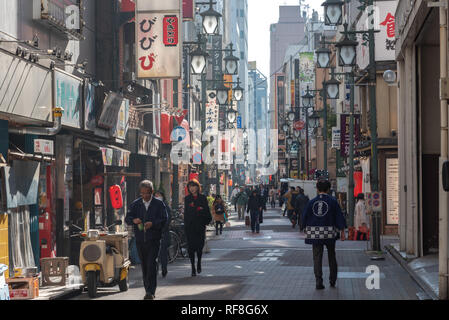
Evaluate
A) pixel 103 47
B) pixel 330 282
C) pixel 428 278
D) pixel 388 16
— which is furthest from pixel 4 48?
pixel 388 16

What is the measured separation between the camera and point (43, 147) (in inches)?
742

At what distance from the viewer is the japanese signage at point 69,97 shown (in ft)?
65.1

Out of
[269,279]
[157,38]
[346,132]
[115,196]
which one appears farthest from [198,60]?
[346,132]

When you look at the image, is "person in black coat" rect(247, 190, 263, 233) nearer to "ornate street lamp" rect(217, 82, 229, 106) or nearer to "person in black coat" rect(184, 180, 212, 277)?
"ornate street lamp" rect(217, 82, 229, 106)

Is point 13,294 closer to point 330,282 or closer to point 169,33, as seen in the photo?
point 330,282

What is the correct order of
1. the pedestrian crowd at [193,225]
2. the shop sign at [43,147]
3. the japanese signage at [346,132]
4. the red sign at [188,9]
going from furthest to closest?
1. the japanese signage at [346,132]
2. the red sign at [188,9]
3. the shop sign at [43,147]
4. the pedestrian crowd at [193,225]

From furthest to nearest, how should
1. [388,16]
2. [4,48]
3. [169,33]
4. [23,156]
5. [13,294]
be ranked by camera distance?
1. [388,16]
2. [169,33]
3. [23,156]
4. [4,48]
5. [13,294]

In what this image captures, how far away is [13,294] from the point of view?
44.0 ft

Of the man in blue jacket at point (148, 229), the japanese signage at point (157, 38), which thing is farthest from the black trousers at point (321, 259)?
the japanese signage at point (157, 38)

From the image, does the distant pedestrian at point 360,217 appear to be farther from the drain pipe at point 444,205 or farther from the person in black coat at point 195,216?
the drain pipe at point 444,205

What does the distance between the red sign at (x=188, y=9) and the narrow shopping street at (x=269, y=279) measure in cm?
1240

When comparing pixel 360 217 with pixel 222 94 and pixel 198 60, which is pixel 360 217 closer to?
pixel 222 94

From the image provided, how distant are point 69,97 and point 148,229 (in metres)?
8.30
